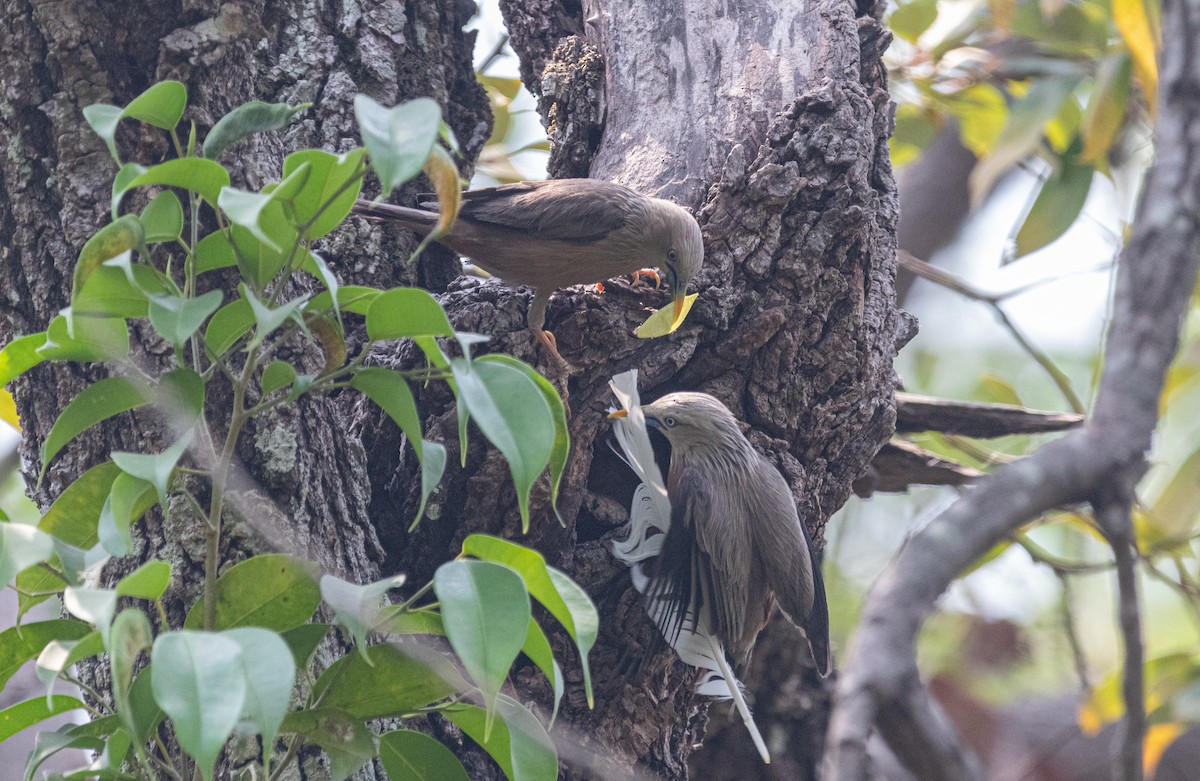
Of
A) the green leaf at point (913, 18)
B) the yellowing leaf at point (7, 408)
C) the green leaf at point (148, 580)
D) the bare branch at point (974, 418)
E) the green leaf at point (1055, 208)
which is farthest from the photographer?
the green leaf at point (913, 18)

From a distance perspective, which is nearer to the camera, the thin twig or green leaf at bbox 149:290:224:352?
green leaf at bbox 149:290:224:352

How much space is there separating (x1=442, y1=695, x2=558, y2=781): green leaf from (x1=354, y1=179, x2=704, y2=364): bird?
3.83 ft

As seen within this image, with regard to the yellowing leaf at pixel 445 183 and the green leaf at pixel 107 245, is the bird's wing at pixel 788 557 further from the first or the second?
the green leaf at pixel 107 245

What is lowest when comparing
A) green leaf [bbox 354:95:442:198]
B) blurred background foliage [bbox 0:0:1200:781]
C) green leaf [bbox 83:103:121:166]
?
blurred background foliage [bbox 0:0:1200:781]

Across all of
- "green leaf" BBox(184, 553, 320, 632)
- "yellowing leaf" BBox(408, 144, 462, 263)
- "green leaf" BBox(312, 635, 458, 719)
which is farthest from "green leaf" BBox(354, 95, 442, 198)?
"green leaf" BBox(312, 635, 458, 719)

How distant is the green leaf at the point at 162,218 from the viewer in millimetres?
1505

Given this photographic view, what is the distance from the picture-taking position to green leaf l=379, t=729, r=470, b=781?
1698 mm

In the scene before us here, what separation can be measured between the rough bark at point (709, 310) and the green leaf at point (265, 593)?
72cm

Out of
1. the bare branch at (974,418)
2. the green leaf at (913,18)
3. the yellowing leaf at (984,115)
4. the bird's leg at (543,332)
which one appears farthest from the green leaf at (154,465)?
the yellowing leaf at (984,115)

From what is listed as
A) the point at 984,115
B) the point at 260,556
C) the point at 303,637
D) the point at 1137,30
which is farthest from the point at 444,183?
the point at 984,115

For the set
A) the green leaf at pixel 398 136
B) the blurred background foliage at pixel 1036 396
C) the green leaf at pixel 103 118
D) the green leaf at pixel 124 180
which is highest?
the green leaf at pixel 103 118

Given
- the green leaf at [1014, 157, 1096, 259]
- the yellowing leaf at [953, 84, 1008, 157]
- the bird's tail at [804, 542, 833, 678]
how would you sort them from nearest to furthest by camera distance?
the bird's tail at [804, 542, 833, 678]
the green leaf at [1014, 157, 1096, 259]
the yellowing leaf at [953, 84, 1008, 157]

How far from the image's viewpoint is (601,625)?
2412 mm

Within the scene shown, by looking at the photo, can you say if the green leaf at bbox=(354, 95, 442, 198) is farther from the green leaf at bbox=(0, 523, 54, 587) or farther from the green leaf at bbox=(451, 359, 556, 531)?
the green leaf at bbox=(0, 523, 54, 587)
